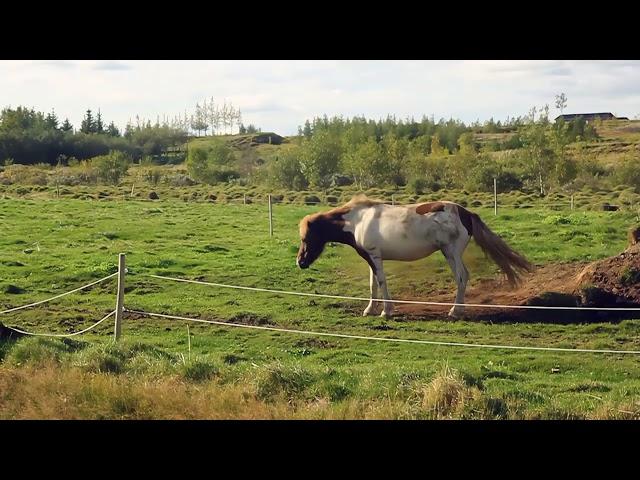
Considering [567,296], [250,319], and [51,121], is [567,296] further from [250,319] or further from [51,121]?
[51,121]

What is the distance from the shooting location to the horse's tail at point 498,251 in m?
13.9

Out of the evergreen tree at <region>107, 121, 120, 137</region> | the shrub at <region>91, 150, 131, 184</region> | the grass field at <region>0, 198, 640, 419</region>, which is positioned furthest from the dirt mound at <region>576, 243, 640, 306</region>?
the evergreen tree at <region>107, 121, 120, 137</region>

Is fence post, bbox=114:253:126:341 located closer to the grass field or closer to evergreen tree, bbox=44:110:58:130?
the grass field

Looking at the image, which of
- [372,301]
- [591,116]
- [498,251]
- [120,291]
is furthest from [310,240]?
[591,116]

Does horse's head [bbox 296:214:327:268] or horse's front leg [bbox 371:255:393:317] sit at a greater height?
horse's head [bbox 296:214:327:268]

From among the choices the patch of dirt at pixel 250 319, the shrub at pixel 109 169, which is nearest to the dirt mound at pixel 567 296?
the patch of dirt at pixel 250 319

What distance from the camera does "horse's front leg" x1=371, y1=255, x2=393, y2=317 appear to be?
13037 mm

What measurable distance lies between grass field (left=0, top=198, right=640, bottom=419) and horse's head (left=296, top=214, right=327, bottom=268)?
48cm

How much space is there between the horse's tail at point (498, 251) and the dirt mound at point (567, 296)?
1.19 feet

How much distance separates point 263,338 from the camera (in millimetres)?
11781

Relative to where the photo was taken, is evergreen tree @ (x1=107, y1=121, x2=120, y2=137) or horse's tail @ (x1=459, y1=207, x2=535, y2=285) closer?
horse's tail @ (x1=459, y1=207, x2=535, y2=285)

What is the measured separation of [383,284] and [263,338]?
2.77 metres

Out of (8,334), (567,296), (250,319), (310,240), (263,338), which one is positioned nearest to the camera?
(8,334)
